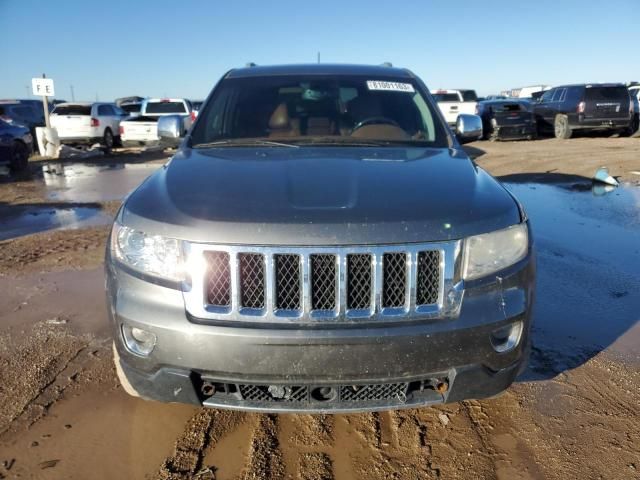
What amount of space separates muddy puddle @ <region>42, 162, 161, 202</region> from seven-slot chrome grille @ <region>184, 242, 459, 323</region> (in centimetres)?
745

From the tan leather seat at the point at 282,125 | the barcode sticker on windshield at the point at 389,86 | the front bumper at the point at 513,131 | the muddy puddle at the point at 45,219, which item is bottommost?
the muddy puddle at the point at 45,219

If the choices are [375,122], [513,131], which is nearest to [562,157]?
[513,131]

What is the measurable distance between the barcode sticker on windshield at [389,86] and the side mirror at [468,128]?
20.3 inches

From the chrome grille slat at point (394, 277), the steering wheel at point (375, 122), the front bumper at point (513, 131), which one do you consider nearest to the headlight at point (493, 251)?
the chrome grille slat at point (394, 277)

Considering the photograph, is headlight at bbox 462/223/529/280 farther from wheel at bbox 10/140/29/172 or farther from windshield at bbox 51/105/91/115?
windshield at bbox 51/105/91/115

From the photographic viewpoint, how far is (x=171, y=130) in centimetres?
397

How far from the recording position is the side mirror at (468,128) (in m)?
4.00

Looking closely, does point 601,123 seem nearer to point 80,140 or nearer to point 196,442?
point 80,140

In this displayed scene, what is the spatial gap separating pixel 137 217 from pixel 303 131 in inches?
59.5

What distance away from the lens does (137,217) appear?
2203 millimetres

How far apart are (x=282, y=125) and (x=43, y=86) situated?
16.3 metres

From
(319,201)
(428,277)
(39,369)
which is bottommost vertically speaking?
(39,369)

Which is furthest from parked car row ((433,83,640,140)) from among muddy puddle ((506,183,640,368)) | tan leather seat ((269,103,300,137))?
tan leather seat ((269,103,300,137))

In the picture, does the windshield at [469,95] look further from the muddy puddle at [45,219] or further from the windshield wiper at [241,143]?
the windshield wiper at [241,143]
